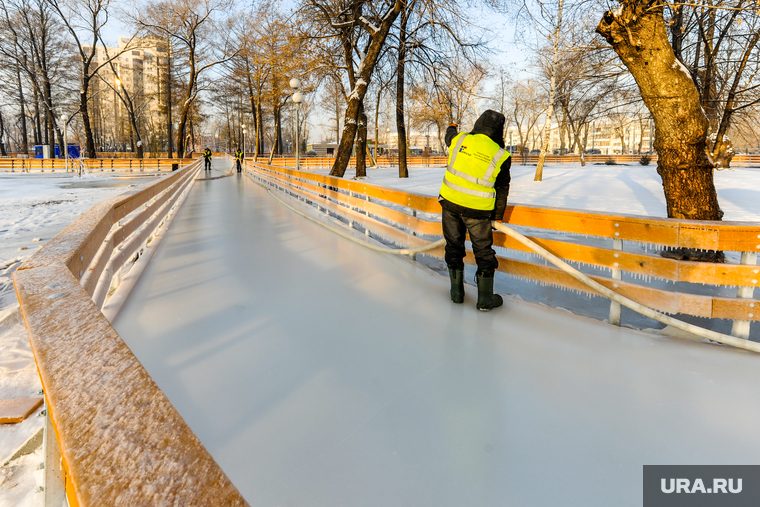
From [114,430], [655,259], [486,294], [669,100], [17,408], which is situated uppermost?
[669,100]

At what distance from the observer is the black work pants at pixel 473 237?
418 centimetres

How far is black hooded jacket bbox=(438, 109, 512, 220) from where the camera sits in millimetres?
4000

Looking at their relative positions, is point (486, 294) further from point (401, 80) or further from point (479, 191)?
point (401, 80)

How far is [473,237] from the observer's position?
422 centimetres

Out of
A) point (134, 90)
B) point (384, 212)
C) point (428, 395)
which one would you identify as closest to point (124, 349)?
point (428, 395)

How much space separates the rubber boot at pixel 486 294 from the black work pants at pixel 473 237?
0.22 feet

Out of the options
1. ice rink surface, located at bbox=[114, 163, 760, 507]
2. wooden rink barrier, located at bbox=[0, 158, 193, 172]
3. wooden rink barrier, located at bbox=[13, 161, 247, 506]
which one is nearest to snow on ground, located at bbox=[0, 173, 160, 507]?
ice rink surface, located at bbox=[114, 163, 760, 507]

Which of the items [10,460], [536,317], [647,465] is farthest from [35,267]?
[536,317]

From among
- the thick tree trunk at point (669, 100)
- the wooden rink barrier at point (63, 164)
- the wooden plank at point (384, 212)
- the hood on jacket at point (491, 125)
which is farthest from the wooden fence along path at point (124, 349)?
the wooden rink barrier at point (63, 164)

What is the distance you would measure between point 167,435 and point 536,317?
3.77 meters

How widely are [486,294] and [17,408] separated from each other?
3471 mm

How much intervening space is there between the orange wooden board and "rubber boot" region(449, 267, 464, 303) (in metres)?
3.27

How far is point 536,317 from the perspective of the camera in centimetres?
419

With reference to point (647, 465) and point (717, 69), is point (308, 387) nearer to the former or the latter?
point (647, 465)
